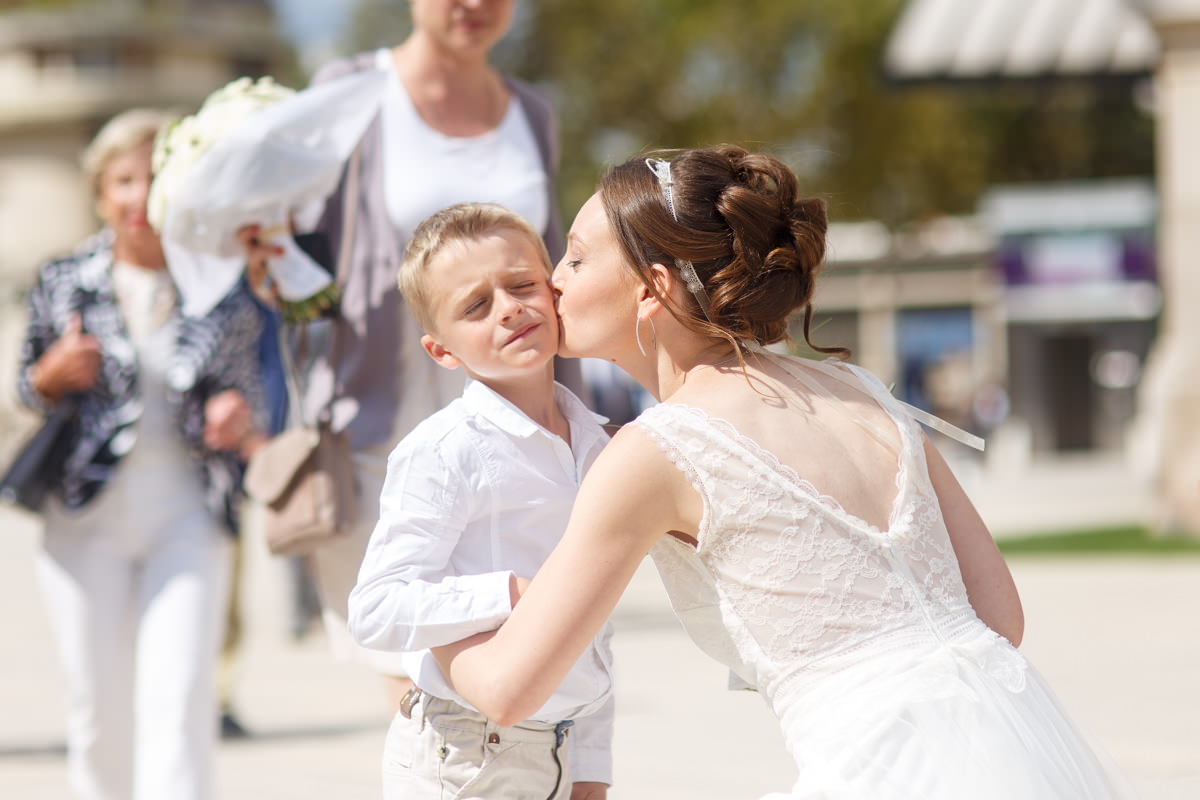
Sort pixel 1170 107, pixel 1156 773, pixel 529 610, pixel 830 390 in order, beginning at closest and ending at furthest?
pixel 529 610, pixel 830 390, pixel 1156 773, pixel 1170 107

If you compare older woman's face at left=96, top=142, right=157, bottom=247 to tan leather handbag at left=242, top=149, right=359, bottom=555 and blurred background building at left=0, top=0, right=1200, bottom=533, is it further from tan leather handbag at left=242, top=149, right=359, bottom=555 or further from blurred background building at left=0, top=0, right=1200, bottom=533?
blurred background building at left=0, top=0, right=1200, bottom=533

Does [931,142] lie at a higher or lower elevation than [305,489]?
higher

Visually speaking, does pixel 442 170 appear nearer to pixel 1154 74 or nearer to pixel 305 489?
pixel 305 489

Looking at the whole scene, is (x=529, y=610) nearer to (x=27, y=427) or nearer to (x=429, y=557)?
(x=429, y=557)

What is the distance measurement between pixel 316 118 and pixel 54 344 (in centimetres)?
135

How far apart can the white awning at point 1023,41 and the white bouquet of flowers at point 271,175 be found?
1392 cm

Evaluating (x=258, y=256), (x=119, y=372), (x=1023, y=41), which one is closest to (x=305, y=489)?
(x=258, y=256)

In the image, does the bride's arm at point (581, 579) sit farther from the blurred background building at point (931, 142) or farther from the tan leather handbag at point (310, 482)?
the blurred background building at point (931, 142)

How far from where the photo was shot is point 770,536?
233 cm

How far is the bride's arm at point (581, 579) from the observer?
2.26 metres

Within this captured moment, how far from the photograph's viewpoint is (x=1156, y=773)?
5547mm

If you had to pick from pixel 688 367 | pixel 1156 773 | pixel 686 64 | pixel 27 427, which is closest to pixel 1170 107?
pixel 1156 773

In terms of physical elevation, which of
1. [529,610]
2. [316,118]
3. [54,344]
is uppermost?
[316,118]

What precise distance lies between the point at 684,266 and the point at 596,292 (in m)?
0.16
